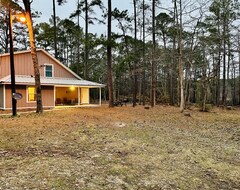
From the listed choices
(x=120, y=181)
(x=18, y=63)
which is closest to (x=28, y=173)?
(x=120, y=181)

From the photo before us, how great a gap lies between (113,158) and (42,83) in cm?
1493

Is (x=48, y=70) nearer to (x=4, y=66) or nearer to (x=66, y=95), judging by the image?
(x=66, y=95)

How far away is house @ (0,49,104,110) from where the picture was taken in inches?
755

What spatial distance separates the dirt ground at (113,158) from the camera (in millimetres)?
5145

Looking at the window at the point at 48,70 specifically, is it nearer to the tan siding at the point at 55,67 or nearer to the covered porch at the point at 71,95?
the tan siding at the point at 55,67

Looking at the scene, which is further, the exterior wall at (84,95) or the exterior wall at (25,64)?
the exterior wall at (84,95)

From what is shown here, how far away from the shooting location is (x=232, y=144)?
31.5ft

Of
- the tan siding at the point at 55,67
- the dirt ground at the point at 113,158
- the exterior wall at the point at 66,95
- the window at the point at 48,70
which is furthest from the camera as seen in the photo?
the exterior wall at the point at 66,95

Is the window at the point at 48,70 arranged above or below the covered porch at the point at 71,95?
above

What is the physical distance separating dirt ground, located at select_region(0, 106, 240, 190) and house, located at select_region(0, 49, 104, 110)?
950 centimetres

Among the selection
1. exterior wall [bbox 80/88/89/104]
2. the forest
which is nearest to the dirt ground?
the forest

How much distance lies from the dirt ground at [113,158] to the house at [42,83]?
9.50 metres

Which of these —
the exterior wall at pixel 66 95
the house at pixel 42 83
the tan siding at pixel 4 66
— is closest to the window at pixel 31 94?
the house at pixel 42 83

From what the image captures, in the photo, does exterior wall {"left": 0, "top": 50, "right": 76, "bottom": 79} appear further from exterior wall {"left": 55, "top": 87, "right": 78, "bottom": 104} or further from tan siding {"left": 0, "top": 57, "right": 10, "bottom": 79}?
exterior wall {"left": 55, "top": 87, "right": 78, "bottom": 104}
